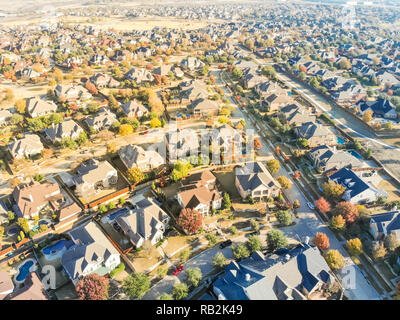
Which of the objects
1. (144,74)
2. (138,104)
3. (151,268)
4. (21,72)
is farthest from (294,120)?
(21,72)

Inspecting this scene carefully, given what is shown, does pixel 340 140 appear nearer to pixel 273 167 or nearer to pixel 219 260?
pixel 273 167

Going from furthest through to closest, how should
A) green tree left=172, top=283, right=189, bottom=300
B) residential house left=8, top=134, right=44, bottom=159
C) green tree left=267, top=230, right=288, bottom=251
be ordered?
residential house left=8, top=134, right=44, bottom=159
green tree left=267, top=230, right=288, bottom=251
green tree left=172, top=283, right=189, bottom=300

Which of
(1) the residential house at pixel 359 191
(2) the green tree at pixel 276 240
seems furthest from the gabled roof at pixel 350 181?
(2) the green tree at pixel 276 240

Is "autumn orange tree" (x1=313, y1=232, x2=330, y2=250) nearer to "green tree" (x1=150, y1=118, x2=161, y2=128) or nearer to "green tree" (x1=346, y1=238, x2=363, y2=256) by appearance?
"green tree" (x1=346, y1=238, x2=363, y2=256)

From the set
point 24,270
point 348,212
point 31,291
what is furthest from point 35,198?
point 348,212

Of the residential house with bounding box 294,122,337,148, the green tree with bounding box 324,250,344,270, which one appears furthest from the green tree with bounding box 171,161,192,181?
the residential house with bounding box 294,122,337,148

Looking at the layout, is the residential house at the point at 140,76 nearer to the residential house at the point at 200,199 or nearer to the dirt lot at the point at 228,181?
the dirt lot at the point at 228,181
